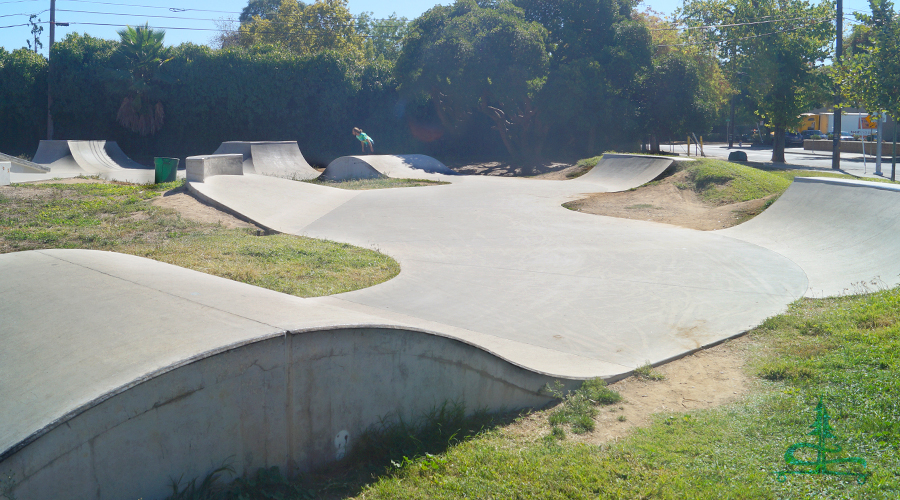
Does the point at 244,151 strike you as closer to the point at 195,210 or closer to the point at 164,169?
the point at 164,169

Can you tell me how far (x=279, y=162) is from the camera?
2248cm

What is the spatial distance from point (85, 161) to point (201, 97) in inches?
356

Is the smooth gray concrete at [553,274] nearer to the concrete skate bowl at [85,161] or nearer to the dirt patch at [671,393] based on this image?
the dirt patch at [671,393]

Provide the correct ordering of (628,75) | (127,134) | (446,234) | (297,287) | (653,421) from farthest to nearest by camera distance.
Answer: (127,134) < (628,75) < (446,234) < (297,287) < (653,421)

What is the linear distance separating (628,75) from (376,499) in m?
28.3

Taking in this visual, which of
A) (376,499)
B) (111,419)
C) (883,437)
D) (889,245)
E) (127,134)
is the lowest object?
(376,499)

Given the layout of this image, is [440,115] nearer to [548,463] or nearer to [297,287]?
[297,287]

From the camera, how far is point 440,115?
31031 millimetres

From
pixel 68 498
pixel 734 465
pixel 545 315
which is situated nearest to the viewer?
pixel 68 498

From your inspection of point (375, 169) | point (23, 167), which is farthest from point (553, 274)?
point (23, 167)

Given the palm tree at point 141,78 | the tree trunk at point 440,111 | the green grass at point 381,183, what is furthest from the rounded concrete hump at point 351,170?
the palm tree at point 141,78

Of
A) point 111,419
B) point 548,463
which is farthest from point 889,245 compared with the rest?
point 111,419

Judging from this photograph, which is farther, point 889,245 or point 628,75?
point 628,75

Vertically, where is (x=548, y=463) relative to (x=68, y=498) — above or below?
below
